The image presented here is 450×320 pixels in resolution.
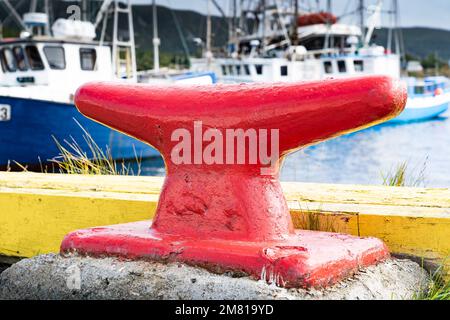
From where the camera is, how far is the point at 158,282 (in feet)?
5.28

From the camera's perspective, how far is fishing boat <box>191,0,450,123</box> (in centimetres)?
2659

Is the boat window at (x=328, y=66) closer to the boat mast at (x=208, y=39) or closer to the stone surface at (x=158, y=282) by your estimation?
the boat mast at (x=208, y=39)

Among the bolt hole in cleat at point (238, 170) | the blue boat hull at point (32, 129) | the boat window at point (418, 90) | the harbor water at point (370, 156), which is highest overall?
the bolt hole in cleat at point (238, 170)

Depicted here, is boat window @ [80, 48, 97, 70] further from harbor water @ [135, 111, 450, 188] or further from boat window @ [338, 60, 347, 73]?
boat window @ [338, 60, 347, 73]

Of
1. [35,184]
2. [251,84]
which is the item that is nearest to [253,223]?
[251,84]

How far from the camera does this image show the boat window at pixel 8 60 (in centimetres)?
1288

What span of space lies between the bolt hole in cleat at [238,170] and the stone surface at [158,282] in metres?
0.03

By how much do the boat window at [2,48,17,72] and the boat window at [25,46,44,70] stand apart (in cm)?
34


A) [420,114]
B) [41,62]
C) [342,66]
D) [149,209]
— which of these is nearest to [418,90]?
[420,114]

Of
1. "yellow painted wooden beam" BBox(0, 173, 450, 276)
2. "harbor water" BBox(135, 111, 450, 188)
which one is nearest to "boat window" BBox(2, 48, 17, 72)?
"harbor water" BBox(135, 111, 450, 188)

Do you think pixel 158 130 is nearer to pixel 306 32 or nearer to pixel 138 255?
pixel 138 255

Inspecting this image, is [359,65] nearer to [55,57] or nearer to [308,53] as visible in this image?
[308,53]

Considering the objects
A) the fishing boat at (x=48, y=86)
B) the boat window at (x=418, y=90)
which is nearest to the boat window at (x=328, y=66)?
the boat window at (x=418, y=90)
